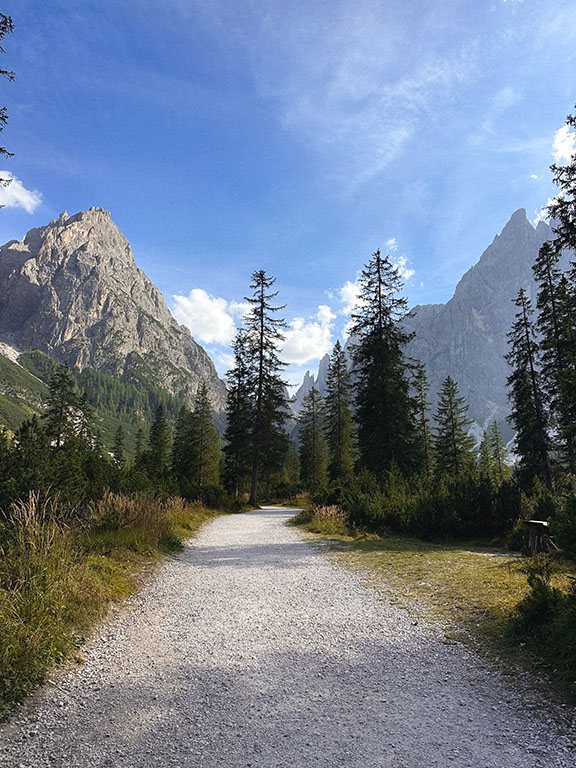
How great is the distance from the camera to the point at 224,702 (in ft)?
9.57

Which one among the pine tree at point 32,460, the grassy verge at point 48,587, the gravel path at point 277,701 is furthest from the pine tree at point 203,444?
the gravel path at point 277,701

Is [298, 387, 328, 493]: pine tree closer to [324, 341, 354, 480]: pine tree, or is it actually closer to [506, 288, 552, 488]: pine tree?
[324, 341, 354, 480]: pine tree

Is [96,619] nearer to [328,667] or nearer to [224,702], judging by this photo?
[224,702]

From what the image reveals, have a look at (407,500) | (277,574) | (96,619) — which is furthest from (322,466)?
(96,619)

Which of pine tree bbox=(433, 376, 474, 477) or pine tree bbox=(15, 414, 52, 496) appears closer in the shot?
pine tree bbox=(15, 414, 52, 496)

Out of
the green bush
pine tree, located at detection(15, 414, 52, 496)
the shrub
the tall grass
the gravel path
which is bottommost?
the tall grass

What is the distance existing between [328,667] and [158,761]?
1.75 m

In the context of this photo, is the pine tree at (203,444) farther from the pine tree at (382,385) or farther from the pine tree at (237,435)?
the pine tree at (382,385)

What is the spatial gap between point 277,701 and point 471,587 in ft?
13.6

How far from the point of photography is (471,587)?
5.89 metres

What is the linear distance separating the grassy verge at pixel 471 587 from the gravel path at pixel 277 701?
1.47ft

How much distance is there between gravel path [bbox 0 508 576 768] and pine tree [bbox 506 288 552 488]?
23.9 metres

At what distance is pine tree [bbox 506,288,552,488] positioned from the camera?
2434 centimetres

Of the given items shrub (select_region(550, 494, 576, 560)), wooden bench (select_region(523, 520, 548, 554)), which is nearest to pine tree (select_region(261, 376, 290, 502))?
wooden bench (select_region(523, 520, 548, 554))
